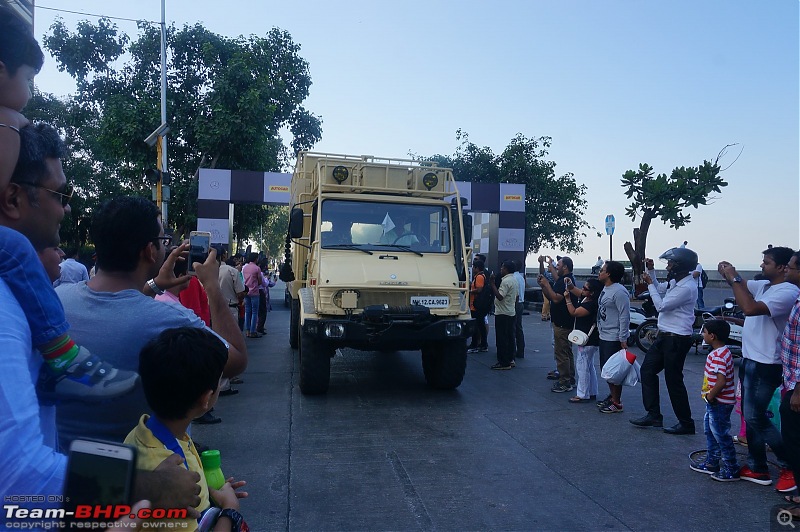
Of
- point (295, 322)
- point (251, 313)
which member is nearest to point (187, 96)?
point (251, 313)

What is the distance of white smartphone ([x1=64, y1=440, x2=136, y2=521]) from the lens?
101 cm

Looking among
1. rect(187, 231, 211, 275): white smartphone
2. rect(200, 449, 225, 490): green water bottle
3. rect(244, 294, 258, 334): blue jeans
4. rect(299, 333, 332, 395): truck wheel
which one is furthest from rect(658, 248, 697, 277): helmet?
rect(244, 294, 258, 334): blue jeans

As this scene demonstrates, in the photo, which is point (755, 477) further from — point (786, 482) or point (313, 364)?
point (313, 364)

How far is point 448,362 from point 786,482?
3.86 meters

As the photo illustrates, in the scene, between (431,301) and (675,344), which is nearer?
(675,344)

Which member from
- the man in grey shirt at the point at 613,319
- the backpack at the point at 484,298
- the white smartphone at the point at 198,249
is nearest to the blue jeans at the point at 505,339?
the backpack at the point at 484,298

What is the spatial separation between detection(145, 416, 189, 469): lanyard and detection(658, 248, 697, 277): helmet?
214 inches

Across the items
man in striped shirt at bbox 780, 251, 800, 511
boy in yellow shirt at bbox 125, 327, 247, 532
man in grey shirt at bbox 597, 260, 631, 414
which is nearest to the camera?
boy in yellow shirt at bbox 125, 327, 247, 532

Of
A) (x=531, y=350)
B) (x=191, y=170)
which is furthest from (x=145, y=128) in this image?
(x=531, y=350)

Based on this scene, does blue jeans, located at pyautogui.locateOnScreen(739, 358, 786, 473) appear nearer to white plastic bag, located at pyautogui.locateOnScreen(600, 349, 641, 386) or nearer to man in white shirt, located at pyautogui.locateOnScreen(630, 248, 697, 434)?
man in white shirt, located at pyautogui.locateOnScreen(630, 248, 697, 434)

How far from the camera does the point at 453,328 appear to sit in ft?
22.9

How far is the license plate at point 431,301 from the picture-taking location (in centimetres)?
696

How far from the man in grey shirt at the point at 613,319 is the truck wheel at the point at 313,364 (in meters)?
3.40

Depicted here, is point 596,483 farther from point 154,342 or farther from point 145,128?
point 145,128
